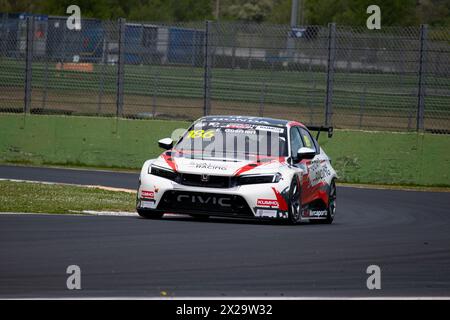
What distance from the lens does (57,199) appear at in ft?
53.3

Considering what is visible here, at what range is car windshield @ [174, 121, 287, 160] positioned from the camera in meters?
14.6

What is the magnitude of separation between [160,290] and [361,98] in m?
16.3

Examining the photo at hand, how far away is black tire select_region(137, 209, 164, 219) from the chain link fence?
906 centimetres

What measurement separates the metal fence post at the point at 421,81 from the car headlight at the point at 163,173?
9702 millimetres

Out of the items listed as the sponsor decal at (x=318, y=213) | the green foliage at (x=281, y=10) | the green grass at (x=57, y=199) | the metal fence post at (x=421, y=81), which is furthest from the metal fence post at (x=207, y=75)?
the green foliage at (x=281, y=10)

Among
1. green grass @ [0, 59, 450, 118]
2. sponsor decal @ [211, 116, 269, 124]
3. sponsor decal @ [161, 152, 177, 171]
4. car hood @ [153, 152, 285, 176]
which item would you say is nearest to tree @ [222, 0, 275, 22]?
green grass @ [0, 59, 450, 118]

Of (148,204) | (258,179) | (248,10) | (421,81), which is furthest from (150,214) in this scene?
(248,10)

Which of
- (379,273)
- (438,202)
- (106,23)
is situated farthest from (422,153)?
(379,273)

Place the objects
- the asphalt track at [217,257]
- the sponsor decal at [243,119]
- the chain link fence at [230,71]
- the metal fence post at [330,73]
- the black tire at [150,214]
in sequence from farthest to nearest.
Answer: the metal fence post at [330,73] < the chain link fence at [230,71] < the sponsor decal at [243,119] < the black tire at [150,214] < the asphalt track at [217,257]

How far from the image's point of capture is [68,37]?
24.8 meters

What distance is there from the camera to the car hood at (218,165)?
13.9 metres

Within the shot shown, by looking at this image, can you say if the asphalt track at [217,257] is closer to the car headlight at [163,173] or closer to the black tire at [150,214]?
the black tire at [150,214]

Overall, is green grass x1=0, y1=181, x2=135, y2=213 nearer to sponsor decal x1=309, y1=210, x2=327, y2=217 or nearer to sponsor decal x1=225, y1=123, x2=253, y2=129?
sponsor decal x1=225, y1=123, x2=253, y2=129

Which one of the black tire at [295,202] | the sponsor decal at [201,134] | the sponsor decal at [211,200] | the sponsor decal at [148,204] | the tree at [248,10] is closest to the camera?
the sponsor decal at [211,200]
